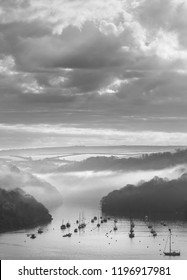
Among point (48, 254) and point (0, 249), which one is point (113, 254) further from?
point (0, 249)
